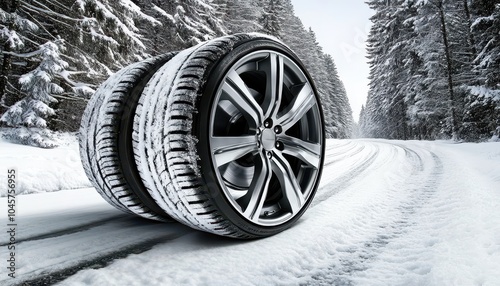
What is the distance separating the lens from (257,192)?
176 cm

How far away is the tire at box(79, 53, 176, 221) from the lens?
174cm

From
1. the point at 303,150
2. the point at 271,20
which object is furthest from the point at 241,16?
the point at 303,150

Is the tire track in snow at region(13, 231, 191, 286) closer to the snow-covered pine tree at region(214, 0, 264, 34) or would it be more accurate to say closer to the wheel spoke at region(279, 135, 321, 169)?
the wheel spoke at region(279, 135, 321, 169)

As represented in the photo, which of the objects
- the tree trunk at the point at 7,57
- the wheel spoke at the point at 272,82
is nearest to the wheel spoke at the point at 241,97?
the wheel spoke at the point at 272,82

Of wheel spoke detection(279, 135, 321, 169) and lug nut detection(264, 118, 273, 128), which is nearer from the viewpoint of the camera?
lug nut detection(264, 118, 273, 128)

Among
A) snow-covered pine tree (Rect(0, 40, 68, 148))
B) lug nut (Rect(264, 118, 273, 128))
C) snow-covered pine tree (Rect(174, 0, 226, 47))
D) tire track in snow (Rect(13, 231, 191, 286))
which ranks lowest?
tire track in snow (Rect(13, 231, 191, 286))

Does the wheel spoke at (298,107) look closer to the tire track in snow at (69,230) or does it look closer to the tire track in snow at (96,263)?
the tire track in snow at (96,263)

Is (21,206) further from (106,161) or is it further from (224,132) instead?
(224,132)

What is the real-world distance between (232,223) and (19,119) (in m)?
7.94

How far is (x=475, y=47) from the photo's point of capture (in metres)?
17.1

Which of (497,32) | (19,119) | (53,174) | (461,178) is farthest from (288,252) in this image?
(497,32)

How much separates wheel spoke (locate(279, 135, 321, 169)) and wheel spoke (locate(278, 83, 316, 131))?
0.10 meters

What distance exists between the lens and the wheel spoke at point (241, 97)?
169cm

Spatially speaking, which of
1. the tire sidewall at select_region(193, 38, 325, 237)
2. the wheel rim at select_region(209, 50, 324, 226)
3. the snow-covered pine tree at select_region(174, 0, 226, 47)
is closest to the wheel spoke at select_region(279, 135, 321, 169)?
the wheel rim at select_region(209, 50, 324, 226)
